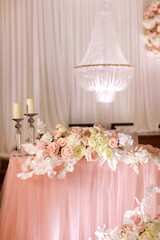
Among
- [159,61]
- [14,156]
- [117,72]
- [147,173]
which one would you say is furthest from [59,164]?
[159,61]

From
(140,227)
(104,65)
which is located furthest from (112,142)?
(104,65)

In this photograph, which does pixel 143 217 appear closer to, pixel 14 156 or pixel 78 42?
pixel 14 156

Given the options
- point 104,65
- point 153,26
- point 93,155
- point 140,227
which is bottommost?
point 140,227

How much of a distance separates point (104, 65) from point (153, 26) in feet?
6.39

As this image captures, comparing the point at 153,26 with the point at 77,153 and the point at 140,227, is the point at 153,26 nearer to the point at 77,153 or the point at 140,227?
the point at 77,153

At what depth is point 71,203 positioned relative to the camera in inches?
97.2

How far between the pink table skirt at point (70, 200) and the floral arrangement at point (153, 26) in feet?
12.0

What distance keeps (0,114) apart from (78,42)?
65.8 inches

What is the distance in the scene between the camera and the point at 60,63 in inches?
218

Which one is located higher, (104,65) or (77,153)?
(104,65)

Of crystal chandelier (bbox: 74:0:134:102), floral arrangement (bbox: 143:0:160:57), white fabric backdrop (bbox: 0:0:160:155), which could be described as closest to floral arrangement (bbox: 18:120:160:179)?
crystal chandelier (bbox: 74:0:134:102)

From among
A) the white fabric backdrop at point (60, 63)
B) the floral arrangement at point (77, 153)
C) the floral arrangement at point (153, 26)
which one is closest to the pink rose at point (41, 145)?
the floral arrangement at point (77, 153)

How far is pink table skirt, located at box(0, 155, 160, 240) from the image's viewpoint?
2443 mm

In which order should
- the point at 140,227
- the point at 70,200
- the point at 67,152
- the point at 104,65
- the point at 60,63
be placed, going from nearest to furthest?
the point at 140,227 < the point at 67,152 < the point at 70,200 < the point at 104,65 < the point at 60,63
